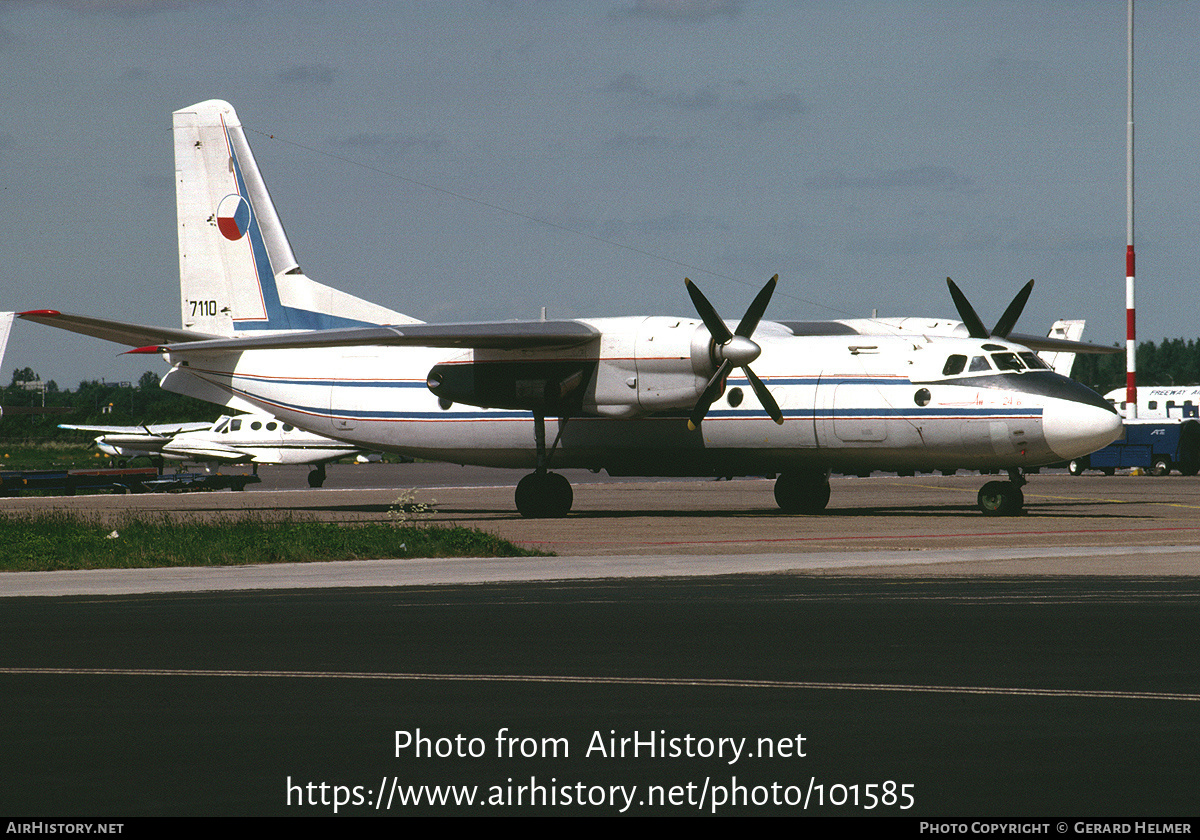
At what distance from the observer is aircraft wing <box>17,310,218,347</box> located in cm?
3288

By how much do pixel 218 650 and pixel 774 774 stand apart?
6.55 m

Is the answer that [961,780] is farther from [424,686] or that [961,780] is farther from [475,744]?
[424,686]

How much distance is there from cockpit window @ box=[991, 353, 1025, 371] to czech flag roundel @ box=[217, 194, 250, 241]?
21432mm

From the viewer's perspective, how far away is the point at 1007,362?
107 feet

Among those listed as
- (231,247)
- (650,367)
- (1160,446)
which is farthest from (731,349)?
(1160,446)

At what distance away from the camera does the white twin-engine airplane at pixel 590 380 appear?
106ft

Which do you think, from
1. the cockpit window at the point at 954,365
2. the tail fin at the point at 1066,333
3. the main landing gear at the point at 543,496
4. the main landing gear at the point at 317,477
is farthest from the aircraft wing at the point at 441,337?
the tail fin at the point at 1066,333

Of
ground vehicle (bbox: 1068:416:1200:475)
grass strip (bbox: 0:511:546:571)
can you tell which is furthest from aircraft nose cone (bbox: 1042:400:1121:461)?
ground vehicle (bbox: 1068:416:1200:475)

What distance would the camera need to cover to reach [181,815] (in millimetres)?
6707

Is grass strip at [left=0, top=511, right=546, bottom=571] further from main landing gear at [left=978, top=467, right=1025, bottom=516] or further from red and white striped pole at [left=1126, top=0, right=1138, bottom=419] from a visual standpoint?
red and white striped pole at [left=1126, top=0, right=1138, bottom=419]

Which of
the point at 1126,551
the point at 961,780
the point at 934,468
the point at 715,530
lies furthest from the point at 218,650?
the point at 934,468

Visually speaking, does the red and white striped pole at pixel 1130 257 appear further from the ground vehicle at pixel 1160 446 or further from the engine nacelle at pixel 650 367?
the engine nacelle at pixel 650 367

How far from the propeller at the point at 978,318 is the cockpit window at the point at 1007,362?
440 cm

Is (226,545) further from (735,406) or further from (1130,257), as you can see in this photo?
(1130,257)
